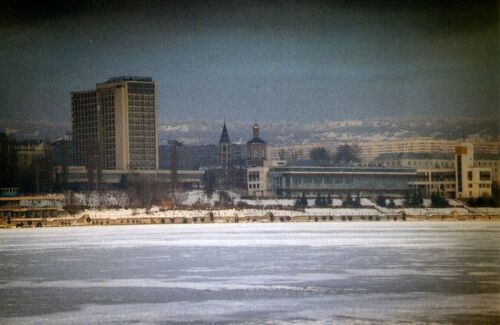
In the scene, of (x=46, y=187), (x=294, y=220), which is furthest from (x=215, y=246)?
(x=46, y=187)

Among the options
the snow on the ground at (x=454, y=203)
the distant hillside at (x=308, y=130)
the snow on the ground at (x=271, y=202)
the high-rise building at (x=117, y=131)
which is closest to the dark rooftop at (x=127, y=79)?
the high-rise building at (x=117, y=131)

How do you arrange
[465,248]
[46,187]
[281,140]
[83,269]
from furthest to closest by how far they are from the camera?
[281,140] → [46,187] → [465,248] → [83,269]

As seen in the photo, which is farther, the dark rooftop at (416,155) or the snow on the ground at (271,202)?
the snow on the ground at (271,202)

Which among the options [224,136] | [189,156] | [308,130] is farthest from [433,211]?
[189,156]

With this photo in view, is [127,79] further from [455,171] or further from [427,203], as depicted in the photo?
[455,171]

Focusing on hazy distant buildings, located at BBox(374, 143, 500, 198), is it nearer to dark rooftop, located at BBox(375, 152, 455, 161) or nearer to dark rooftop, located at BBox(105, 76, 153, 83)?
dark rooftop, located at BBox(375, 152, 455, 161)

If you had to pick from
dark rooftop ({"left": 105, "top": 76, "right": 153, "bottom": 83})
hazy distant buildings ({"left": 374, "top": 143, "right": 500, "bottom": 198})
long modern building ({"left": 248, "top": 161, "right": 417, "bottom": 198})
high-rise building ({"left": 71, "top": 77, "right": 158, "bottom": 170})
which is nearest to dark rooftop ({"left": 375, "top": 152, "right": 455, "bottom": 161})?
hazy distant buildings ({"left": 374, "top": 143, "right": 500, "bottom": 198})

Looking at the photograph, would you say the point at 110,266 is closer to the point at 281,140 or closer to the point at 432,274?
the point at 432,274

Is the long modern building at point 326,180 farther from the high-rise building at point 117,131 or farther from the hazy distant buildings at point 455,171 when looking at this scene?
the high-rise building at point 117,131
